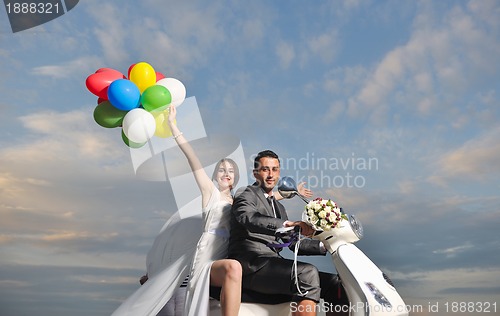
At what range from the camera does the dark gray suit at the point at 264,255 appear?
3.49 metres

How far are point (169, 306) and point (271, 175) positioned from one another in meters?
1.31

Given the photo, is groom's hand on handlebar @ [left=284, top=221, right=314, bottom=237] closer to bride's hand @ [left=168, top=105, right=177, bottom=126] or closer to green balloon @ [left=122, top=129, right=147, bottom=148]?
bride's hand @ [left=168, top=105, right=177, bottom=126]

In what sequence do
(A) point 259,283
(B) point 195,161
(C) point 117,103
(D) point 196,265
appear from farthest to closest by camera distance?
(C) point 117,103
(B) point 195,161
(D) point 196,265
(A) point 259,283

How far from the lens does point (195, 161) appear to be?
4.22 meters

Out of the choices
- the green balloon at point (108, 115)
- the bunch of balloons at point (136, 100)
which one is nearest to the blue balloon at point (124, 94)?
the bunch of balloons at point (136, 100)

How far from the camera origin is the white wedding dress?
3.72 meters

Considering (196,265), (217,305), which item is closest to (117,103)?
(196,265)

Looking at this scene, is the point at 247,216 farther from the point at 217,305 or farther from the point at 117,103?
the point at 117,103

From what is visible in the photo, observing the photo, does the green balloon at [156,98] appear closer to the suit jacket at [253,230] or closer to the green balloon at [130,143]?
the green balloon at [130,143]

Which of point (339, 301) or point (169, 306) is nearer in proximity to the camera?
point (339, 301)

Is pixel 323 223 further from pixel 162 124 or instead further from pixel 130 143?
pixel 130 143

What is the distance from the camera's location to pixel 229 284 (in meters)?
3.55

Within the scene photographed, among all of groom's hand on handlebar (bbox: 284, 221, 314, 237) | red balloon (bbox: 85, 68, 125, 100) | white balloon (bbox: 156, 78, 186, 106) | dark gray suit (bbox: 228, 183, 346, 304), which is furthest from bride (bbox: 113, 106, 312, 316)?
red balloon (bbox: 85, 68, 125, 100)

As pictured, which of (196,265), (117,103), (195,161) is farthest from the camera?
(117,103)
